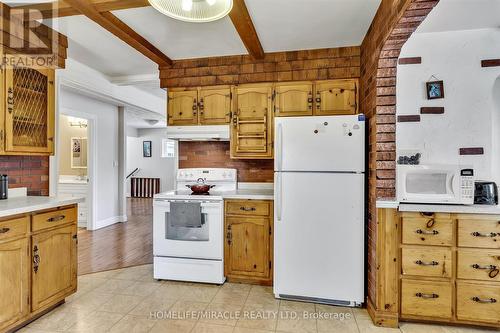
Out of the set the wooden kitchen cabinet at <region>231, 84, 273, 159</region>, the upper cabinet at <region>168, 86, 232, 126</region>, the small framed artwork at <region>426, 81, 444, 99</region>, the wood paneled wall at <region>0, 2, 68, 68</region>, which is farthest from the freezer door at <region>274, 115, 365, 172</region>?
the wood paneled wall at <region>0, 2, 68, 68</region>

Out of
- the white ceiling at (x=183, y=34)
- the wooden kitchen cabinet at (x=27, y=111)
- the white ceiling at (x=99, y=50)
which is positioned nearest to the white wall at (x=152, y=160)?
the white ceiling at (x=99, y=50)

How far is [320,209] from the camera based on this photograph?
8.50 ft

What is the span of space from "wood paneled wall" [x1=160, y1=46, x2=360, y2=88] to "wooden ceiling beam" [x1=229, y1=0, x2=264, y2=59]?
0.19 metres

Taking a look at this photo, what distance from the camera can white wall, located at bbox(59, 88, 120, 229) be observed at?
5.04 meters

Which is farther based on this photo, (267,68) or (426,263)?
(267,68)

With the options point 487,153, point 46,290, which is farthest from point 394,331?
point 46,290

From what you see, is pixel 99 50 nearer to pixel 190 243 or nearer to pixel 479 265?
pixel 190 243

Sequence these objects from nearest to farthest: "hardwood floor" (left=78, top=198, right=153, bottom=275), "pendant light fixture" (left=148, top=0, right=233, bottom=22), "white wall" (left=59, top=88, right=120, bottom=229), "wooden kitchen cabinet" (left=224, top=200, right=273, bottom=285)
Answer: "pendant light fixture" (left=148, top=0, right=233, bottom=22) → "wooden kitchen cabinet" (left=224, top=200, right=273, bottom=285) → "hardwood floor" (left=78, top=198, right=153, bottom=275) → "white wall" (left=59, top=88, right=120, bottom=229)

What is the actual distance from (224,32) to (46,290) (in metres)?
2.71

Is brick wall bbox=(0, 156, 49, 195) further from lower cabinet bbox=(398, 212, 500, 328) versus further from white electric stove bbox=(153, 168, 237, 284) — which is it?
lower cabinet bbox=(398, 212, 500, 328)

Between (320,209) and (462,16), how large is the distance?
6.47 ft

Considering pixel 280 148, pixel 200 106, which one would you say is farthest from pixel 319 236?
pixel 200 106

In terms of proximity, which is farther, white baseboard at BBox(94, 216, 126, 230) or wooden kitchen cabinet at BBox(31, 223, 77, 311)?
white baseboard at BBox(94, 216, 126, 230)
